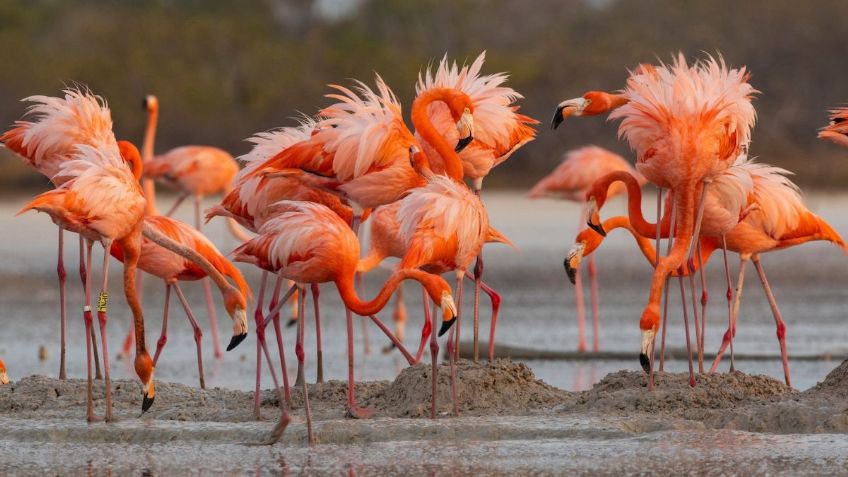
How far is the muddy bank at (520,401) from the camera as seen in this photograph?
6.28m

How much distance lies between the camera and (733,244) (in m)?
8.01

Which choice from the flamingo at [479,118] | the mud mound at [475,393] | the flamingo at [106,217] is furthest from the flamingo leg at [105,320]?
the flamingo at [479,118]

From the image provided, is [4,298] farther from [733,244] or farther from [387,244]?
[733,244]

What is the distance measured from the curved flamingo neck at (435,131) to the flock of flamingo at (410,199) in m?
0.01

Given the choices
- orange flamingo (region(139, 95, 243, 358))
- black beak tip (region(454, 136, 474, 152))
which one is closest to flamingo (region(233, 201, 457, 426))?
black beak tip (region(454, 136, 474, 152))

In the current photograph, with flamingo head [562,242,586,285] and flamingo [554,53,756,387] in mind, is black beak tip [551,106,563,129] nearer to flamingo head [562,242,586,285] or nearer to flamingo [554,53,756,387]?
flamingo [554,53,756,387]

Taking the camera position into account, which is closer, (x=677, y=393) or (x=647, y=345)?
(x=647, y=345)

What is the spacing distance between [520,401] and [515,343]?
8.76 feet

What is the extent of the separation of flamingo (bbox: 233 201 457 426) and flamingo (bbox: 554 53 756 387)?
1215mm

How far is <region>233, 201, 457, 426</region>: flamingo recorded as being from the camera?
21.5ft

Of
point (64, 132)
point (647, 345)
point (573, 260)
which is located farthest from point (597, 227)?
point (64, 132)

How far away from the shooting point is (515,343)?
963 cm

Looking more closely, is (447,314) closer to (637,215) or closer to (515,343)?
(637,215)

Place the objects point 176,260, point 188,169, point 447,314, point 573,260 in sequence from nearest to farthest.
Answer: point 447,314, point 573,260, point 176,260, point 188,169
